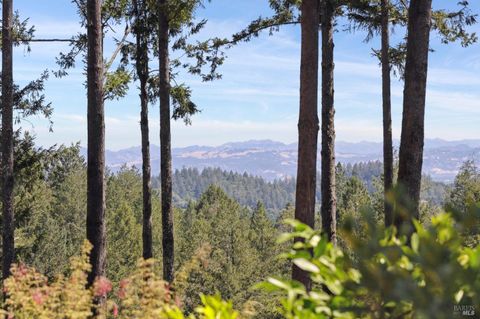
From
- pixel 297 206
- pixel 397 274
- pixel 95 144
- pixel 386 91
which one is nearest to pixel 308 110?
pixel 297 206

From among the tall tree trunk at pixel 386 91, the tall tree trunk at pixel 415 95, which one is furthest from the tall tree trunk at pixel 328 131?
the tall tree trunk at pixel 415 95

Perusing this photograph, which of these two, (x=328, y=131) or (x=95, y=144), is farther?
(x=328, y=131)

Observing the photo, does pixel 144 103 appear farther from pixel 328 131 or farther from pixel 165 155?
pixel 328 131

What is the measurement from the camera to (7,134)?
11.3m

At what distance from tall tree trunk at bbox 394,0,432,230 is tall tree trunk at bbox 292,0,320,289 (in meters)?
1.16

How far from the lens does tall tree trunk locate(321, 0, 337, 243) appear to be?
9.08 m

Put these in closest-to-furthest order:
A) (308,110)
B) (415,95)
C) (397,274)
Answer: (397,274)
(415,95)
(308,110)

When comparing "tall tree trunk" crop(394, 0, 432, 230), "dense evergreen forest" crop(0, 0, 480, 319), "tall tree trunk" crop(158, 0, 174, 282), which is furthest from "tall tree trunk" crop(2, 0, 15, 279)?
"tall tree trunk" crop(394, 0, 432, 230)

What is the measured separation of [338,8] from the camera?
1039cm

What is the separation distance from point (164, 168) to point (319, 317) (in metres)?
8.78

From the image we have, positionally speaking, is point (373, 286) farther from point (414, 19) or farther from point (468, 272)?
point (414, 19)

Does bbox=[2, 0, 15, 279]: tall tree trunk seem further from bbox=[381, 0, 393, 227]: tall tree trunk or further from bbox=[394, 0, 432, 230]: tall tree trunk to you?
bbox=[394, 0, 432, 230]: tall tree trunk

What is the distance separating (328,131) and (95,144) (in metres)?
4.36

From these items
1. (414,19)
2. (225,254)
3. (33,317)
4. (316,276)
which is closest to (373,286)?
(316,276)
